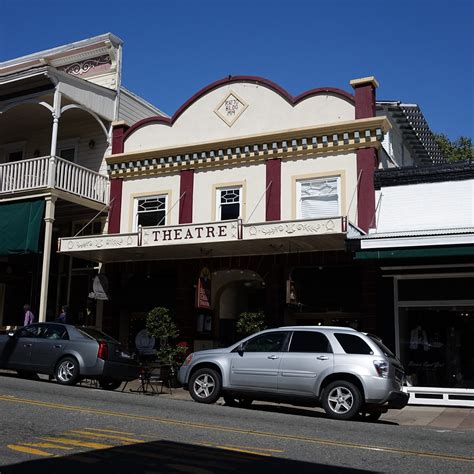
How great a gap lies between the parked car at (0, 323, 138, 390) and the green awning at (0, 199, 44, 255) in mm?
5044

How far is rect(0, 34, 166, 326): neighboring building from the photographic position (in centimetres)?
2050

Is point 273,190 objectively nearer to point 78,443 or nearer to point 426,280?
point 426,280

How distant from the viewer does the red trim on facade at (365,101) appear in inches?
712

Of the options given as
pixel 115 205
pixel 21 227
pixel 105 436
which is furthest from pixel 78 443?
pixel 115 205

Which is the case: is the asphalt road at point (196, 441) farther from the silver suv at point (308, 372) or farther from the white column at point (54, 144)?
the white column at point (54, 144)

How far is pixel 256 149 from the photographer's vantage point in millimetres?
19469

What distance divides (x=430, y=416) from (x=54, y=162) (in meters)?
13.3

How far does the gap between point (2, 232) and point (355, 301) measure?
37.5ft

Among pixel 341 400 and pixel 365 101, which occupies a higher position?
pixel 365 101

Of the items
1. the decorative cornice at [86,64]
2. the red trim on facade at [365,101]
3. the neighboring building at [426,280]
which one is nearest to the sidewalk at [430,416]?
the neighboring building at [426,280]

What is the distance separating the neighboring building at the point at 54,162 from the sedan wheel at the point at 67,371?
4700 mm

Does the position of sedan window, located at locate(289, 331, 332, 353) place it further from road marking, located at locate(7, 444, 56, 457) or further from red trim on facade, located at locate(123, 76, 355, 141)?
red trim on facade, located at locate(123, 76, 355, 141)

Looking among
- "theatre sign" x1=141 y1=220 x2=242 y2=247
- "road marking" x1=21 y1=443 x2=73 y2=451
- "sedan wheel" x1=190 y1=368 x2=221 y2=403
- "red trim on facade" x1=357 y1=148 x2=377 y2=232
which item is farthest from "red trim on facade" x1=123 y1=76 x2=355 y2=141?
"road marking" x1=21 y1=443 x2=73 y2=451

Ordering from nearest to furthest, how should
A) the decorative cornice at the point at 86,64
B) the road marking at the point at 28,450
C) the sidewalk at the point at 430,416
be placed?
the road marking at the point at 28,450 < the sidewalk at the point at 430,416 < the decorative cornice at the point at 86,64
